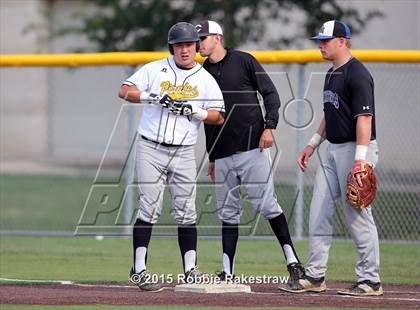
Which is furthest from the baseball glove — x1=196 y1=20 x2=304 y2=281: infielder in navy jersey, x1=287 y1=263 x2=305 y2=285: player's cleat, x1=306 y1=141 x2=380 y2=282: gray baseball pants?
x1=196 y1=20 x2=304 y2=281: infielder in navy jersey

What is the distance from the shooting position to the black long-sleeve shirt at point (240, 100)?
8922 mm

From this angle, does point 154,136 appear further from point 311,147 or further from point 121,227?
point 121,227

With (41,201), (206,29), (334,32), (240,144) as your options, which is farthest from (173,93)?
(41,201)

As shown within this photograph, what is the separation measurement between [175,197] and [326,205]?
130 centimetres

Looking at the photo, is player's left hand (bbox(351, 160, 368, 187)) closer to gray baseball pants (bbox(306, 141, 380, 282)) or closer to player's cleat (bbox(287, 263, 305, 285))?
gray baseball pants (bbox(306, 141, 380, 282))

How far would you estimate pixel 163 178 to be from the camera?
8570 mm

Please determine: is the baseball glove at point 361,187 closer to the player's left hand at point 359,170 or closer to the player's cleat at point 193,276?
the player's left hand at point 359,170

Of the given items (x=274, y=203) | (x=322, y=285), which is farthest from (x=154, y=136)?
(x=322, y=285)

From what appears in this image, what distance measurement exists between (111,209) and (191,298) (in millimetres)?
7513

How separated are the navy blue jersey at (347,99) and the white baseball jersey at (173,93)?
0.96 meters

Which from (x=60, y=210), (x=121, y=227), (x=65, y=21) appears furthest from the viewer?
(x=65, y=21)

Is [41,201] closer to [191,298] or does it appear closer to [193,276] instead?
[193,276]

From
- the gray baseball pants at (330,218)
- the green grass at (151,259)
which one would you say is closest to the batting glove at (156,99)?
the gray baseball pants at (330,218)

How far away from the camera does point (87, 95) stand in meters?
22.5
